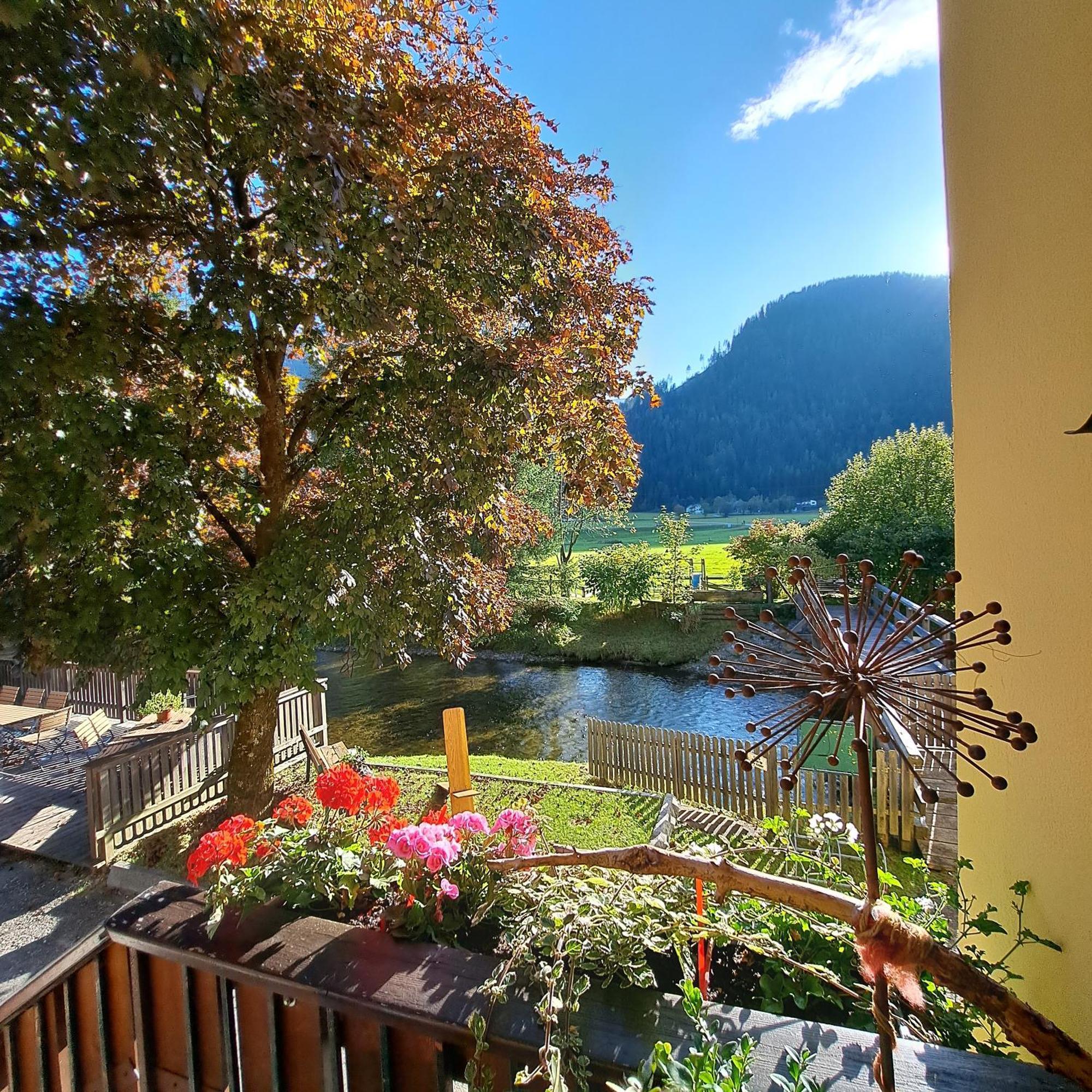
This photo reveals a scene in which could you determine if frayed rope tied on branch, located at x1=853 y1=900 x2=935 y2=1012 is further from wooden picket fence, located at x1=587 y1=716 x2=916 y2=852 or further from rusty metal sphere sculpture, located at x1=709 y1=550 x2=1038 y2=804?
wooden picket fence, located at x1=587 y1=716 x2=916 y2=852

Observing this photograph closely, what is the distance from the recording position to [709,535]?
25.6 metres

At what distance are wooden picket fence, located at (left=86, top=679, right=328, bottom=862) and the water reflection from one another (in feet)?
10.4

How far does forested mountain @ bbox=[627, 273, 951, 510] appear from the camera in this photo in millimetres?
35719

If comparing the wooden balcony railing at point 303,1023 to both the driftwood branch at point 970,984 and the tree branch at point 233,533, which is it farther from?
the tree branch at point 233,533

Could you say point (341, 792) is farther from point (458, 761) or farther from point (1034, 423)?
point (1034, 423)

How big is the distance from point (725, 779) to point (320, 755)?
4793mm

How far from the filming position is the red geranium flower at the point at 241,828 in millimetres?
1784

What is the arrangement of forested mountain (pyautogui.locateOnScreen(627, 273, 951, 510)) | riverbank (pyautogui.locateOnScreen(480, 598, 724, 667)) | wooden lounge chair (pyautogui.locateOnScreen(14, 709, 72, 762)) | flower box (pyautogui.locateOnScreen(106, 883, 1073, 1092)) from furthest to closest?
forested mountain (pyautogui.locateOnScreen(627, 273, 951, 510)), riverbank (pyautogui.locateOnScreen(480, 598, 724, 667)), wooden lounge chair (pyautogui.locateOnScreen(14, 709, 72, 762)), flower box (pyautogui.locateOnScreen(106, 883, 1073, 1092))

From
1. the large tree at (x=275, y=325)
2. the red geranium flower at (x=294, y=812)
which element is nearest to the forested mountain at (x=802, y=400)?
the large tree at (x=275, y=325)

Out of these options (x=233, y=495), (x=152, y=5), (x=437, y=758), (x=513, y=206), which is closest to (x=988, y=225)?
(x=513, y=206)

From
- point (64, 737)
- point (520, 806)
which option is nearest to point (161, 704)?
point (64, 737)

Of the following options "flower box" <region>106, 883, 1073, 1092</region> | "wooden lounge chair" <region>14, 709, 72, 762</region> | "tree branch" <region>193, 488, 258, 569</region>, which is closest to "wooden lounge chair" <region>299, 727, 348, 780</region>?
"tree branch" <region>193, 488, 258, 569</region>

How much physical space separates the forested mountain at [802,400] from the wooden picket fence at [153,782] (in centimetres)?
2190

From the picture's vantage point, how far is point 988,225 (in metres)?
1.69
